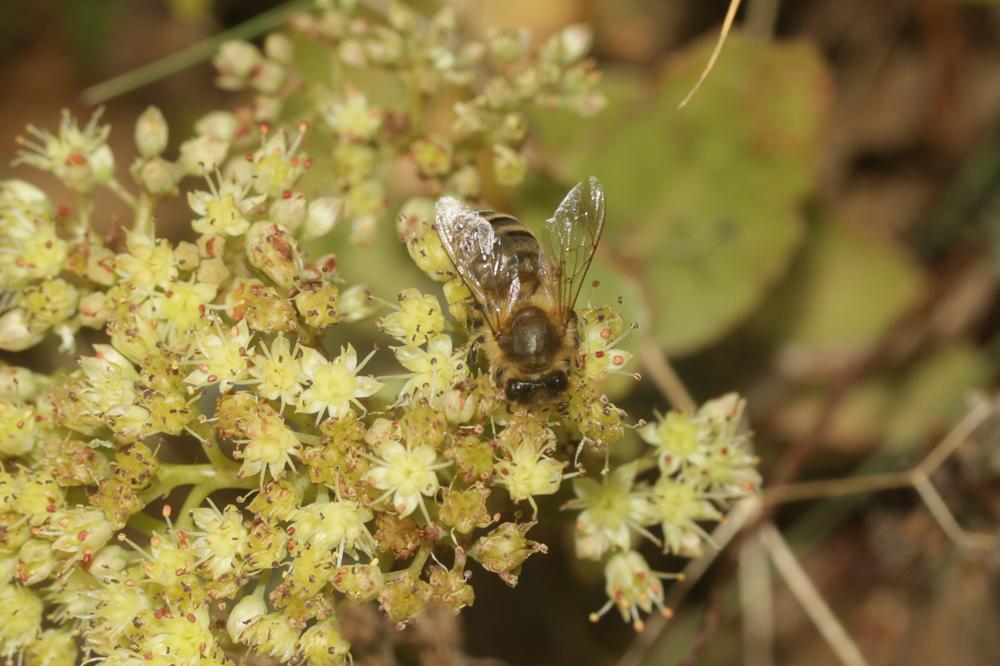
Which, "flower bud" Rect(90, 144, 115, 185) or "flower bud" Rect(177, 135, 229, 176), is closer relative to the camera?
"flower bud" Rect(177, 135, 229, 176)

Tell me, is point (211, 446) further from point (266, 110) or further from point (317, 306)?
point (266, 110)

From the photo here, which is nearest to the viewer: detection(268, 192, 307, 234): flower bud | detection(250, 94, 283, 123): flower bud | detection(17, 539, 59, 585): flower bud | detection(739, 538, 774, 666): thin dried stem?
detection(17, 539, 59, 585): flower bud

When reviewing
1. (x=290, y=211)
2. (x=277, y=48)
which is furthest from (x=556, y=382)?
(x=277, y=48)

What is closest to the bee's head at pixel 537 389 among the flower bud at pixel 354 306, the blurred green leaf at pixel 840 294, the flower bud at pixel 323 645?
the flower bud at pixel 354 306

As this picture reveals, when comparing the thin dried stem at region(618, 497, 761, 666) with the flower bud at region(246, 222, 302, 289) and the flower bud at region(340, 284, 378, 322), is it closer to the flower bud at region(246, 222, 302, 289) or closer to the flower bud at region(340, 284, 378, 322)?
the flower bud at region(340, 284, 378, 322)

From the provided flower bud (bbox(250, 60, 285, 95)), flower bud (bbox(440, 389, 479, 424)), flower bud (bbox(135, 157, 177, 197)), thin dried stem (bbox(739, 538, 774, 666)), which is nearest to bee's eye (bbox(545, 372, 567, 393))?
flower bud (bbox(440, 389, 479, 424))

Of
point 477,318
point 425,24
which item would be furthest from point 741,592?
point 425,24
